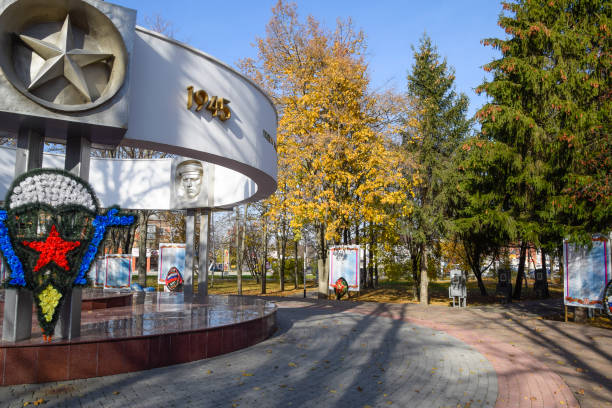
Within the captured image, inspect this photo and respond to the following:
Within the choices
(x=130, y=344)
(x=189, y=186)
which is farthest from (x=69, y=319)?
(x=189, y=186)

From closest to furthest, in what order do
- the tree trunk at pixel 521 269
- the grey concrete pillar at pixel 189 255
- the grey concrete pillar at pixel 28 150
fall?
the grey concrete pillar at pixel 28 150 → the grey concrete pillar at pixel 189 255 → the tree trunk at pixel 521 269

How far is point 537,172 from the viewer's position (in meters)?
14.1

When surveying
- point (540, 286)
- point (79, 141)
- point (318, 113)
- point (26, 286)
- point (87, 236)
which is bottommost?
point (540, 286)

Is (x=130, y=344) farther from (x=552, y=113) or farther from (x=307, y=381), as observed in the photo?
(x=552, y=113)

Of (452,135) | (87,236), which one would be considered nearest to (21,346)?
(87,236)

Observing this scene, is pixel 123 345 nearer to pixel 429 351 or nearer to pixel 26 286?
pixel 26 286

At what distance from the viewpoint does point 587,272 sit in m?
12.2

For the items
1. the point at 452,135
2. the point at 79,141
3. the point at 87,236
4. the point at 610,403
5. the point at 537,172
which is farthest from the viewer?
the point at 452,135

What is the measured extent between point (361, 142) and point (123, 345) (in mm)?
13890

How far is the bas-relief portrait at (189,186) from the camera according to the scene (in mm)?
14633

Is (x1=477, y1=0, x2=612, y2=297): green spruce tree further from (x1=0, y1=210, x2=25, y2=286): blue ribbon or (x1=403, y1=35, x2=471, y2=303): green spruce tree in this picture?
(x1=0, y1=210, x2=25, y2=286): blue ribbon

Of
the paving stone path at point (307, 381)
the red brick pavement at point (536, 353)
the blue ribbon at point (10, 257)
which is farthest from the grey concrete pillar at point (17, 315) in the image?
the red brick pavement at point (536, 353)

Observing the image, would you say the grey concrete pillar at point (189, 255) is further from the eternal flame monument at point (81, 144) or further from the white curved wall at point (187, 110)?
the white curved wall at point (187, 110)

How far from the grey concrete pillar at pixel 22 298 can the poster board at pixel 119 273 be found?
14.3 m
